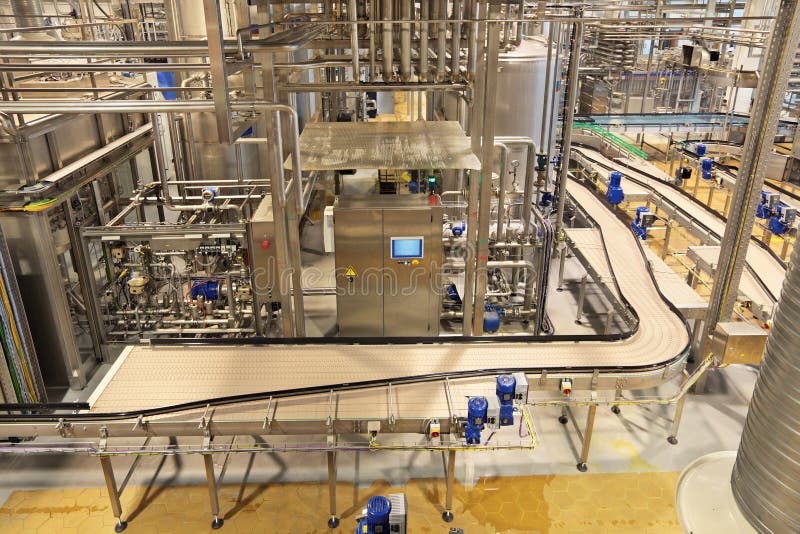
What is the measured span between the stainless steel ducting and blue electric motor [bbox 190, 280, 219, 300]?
19.0 feet

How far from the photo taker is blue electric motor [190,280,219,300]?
676cm

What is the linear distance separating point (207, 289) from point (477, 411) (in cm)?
393

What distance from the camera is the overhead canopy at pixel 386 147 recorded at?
5.43m

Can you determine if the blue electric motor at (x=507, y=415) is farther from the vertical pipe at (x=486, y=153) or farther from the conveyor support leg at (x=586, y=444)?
the vertical pipe at (x=486, y=153)

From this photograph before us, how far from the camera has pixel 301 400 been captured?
4594mm

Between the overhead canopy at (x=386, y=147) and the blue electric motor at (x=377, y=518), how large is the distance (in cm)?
290

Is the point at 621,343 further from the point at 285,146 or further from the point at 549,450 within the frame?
the point at 285,146

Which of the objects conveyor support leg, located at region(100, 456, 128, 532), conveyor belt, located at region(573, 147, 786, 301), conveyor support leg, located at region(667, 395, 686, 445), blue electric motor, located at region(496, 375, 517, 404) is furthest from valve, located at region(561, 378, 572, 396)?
conveyor support leg, located at region(100, 456, 128, 532)

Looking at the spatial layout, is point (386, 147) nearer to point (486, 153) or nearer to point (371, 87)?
point (371, 87)

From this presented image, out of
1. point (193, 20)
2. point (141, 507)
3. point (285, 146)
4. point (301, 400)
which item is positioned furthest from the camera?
point (285, 146)

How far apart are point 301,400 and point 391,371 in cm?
84

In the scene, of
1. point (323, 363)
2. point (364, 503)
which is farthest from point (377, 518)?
point (323, 363)

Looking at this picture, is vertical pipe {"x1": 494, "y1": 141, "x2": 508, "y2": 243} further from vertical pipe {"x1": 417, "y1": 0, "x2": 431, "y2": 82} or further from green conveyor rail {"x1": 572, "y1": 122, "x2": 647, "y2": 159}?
green conveyor rail {"x1": 572, "y1": 122, "x2": 647, "y2": 159}

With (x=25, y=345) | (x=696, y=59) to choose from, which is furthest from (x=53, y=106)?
(x=696, y=59)
